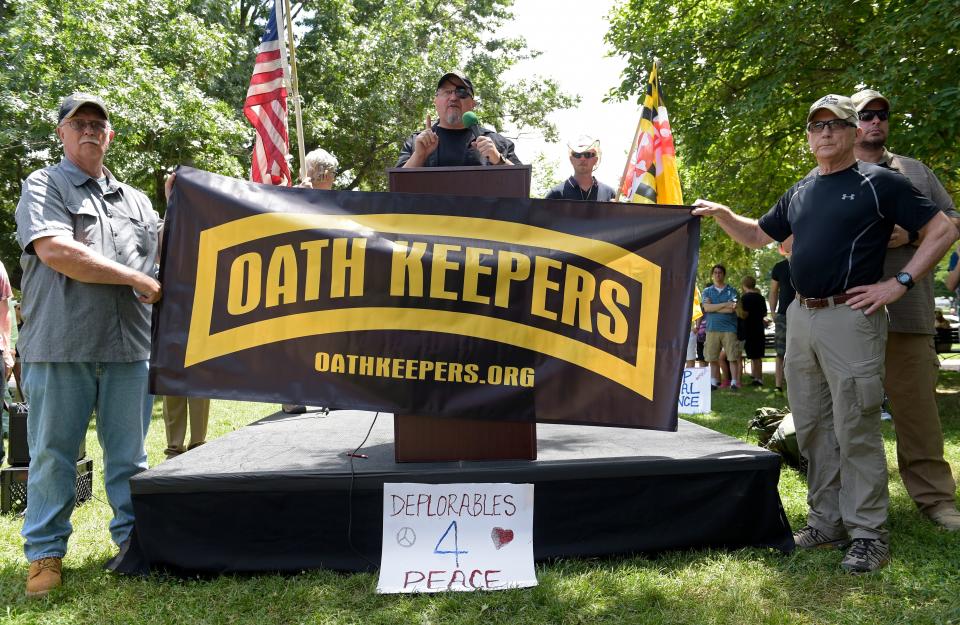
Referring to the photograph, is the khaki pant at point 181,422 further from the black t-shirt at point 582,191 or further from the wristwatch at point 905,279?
the wristwatch at point 905,279

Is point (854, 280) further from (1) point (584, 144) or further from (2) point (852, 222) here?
(1) point (584, 144)

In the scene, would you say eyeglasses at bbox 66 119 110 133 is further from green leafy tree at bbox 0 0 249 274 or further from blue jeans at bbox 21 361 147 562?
green leafy tree at bbox 0 0 249 274

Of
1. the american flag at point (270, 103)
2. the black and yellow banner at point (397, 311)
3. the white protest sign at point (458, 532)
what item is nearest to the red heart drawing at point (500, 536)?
the white protest sign at point (458, 532)

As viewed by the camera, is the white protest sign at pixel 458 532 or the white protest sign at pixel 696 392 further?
the white protest sign at pixel 696 392

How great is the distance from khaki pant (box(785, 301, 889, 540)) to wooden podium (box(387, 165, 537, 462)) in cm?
131

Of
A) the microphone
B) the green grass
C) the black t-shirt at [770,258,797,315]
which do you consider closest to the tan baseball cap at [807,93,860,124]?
the microphone

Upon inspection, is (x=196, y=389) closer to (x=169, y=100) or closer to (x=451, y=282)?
(x=451, y=282)

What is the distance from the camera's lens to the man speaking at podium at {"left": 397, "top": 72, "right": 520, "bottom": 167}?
12.0ft

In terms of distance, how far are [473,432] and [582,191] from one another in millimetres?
2501

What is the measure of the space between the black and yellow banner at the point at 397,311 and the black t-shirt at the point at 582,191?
201 cm

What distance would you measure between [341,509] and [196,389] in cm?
81

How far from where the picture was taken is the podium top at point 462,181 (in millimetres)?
3264

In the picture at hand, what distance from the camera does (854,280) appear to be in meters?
3.04

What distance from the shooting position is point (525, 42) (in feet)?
71.2
